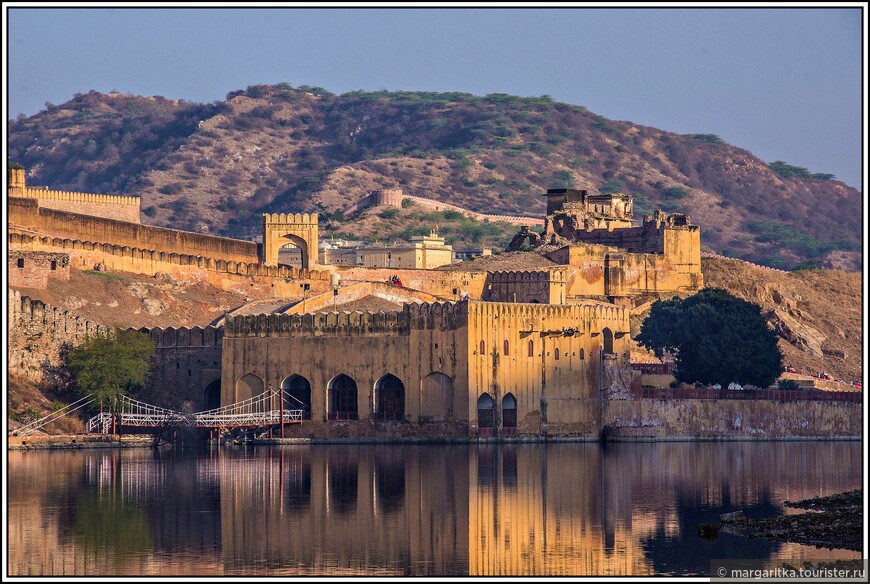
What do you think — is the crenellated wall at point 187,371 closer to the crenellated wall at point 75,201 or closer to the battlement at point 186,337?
the battlement at point 186,337

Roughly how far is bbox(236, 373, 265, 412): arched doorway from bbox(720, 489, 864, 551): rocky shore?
78.9 feet

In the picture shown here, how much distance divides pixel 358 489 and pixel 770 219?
155972 mm

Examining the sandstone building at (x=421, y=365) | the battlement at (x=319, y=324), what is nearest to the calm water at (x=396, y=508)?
the sandstone building at (x=421, y=365)

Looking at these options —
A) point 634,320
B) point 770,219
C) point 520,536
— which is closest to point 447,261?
point 634,320

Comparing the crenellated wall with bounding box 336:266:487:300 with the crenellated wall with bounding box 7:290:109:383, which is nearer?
the crenellated wall with bounding box 7:290:109:383

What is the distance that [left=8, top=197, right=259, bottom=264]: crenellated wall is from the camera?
79.8 m

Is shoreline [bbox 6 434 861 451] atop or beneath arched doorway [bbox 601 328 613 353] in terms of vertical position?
beneath

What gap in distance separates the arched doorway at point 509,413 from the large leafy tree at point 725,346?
1314 cm

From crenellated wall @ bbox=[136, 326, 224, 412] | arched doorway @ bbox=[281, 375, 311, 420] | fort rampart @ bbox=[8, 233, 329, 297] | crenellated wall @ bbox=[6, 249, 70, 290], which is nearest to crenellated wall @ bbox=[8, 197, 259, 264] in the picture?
fort rampart @ bbox=[8, 233, 329, 297]

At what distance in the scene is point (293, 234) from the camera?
87.7 meters

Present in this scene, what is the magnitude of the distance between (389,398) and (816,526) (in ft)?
80.8

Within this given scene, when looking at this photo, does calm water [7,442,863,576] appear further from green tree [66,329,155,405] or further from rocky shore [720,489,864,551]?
green tree [66,329,155,405]

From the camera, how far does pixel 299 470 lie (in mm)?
50938

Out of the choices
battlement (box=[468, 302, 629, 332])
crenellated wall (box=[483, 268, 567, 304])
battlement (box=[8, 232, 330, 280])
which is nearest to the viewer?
battlement (box=[468, 302, 629, 332])
